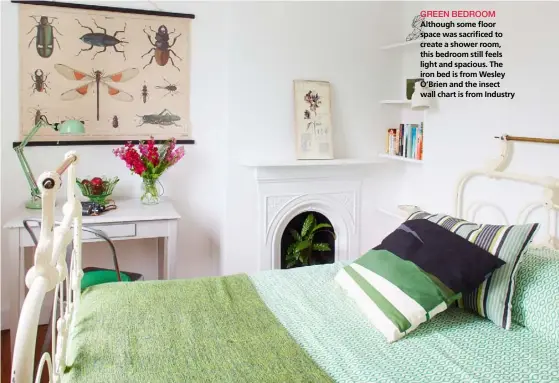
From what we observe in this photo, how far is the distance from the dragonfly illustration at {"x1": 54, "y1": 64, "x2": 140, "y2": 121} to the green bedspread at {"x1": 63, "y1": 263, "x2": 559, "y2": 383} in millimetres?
1613

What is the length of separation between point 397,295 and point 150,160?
1900 mm

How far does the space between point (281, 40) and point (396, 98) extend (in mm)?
961

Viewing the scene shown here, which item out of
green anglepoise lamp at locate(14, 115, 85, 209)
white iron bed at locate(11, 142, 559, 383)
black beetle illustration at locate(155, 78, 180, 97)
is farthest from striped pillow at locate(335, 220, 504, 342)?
black beetle illustration at locate(155, 78, 180, 97)

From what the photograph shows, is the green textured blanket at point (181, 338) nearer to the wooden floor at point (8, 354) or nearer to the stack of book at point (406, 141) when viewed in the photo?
the wooden floor at point (8, 354)

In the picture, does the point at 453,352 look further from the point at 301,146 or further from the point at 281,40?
the point at 281,40

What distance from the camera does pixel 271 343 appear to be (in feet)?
5.30

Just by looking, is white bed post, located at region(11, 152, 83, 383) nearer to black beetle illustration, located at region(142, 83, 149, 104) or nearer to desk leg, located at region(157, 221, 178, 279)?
desk leg, located at region(157, 221, 178, 279)

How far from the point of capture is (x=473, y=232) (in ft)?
6.66

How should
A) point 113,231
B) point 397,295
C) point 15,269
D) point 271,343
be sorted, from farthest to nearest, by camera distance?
point 113,231 → point 15,269 → point 397,295 → point 271,343

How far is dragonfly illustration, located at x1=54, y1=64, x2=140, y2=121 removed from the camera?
10.5 feet

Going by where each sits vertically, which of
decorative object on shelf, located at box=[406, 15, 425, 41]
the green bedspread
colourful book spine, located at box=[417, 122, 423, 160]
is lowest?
the green bedspread

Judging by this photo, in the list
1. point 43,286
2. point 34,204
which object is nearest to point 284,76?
point 34,204

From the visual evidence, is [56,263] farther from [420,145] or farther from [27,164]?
[420,145]

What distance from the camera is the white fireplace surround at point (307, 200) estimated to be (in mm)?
3484
